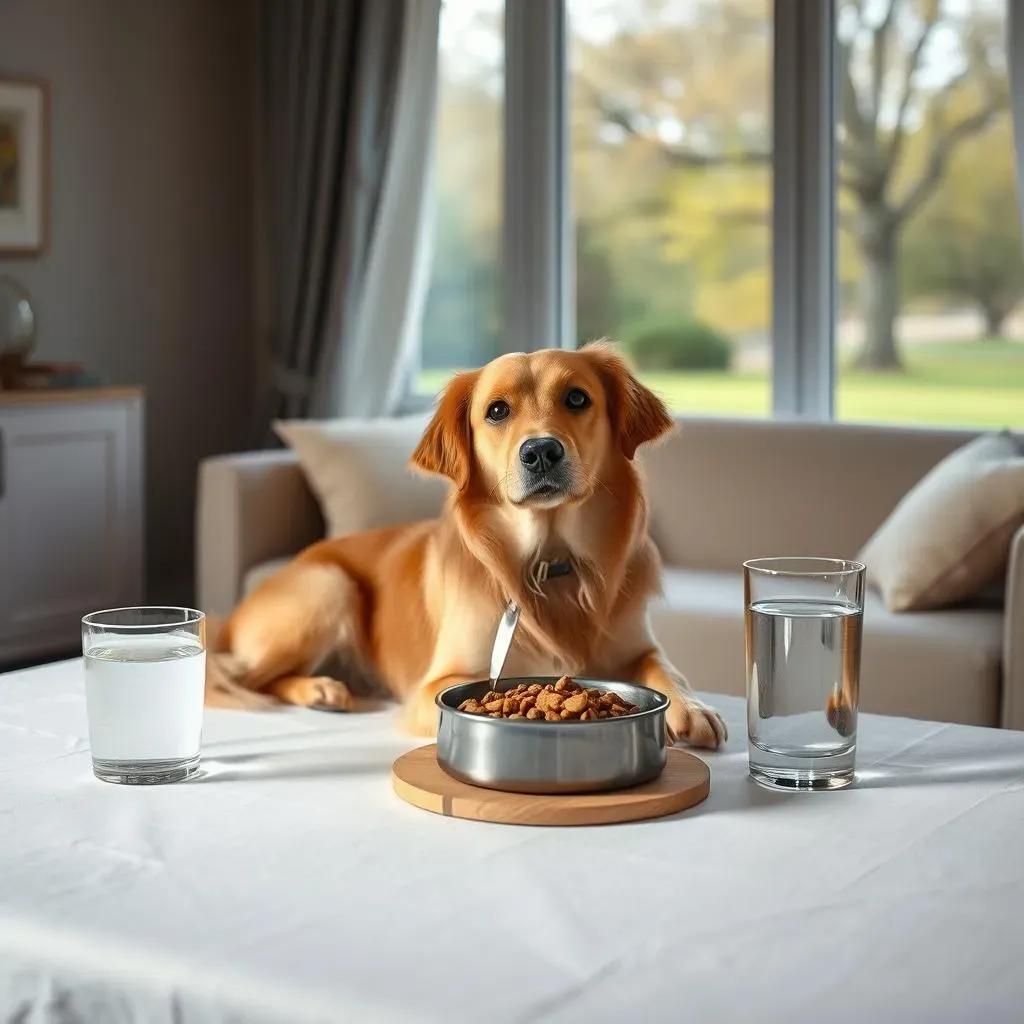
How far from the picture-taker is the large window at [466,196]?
15.8 feet

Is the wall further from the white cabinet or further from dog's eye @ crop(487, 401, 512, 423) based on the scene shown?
dog's eye @ crop(487, 401, 512, 423)

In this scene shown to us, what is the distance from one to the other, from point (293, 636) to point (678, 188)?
2986mm

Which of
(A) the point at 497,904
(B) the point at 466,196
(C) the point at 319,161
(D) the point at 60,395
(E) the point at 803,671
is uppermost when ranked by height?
(C) the point at 319,161

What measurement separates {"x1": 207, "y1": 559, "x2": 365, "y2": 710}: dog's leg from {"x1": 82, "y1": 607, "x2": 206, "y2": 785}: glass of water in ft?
1.12

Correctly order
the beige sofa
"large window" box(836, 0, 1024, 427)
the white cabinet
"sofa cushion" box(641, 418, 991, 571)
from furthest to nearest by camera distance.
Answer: the white cabinet
"large window" box(836, 0, 1024, 427)
"sofa cushion" box(641, 418, 991, 571)
the beige sofa

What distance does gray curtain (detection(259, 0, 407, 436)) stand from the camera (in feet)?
15.5

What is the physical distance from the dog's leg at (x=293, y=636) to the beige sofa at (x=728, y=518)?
1.26 meters

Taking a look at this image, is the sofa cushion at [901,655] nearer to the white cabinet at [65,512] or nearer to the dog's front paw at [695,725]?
the dog's front paw at [695,725]

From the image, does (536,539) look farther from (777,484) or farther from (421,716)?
(777,484)

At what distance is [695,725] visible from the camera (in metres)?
1.39

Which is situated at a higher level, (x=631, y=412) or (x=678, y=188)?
(x=678, y=188)

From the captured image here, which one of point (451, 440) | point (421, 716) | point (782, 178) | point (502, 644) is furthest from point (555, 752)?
point (782, 178)

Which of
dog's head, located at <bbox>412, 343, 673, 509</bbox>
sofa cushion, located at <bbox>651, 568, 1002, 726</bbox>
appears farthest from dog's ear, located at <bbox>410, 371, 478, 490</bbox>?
sofa cushion, located at <bbox>651, 568, 1002, 726</bbox>

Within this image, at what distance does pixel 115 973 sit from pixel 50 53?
452 cm
